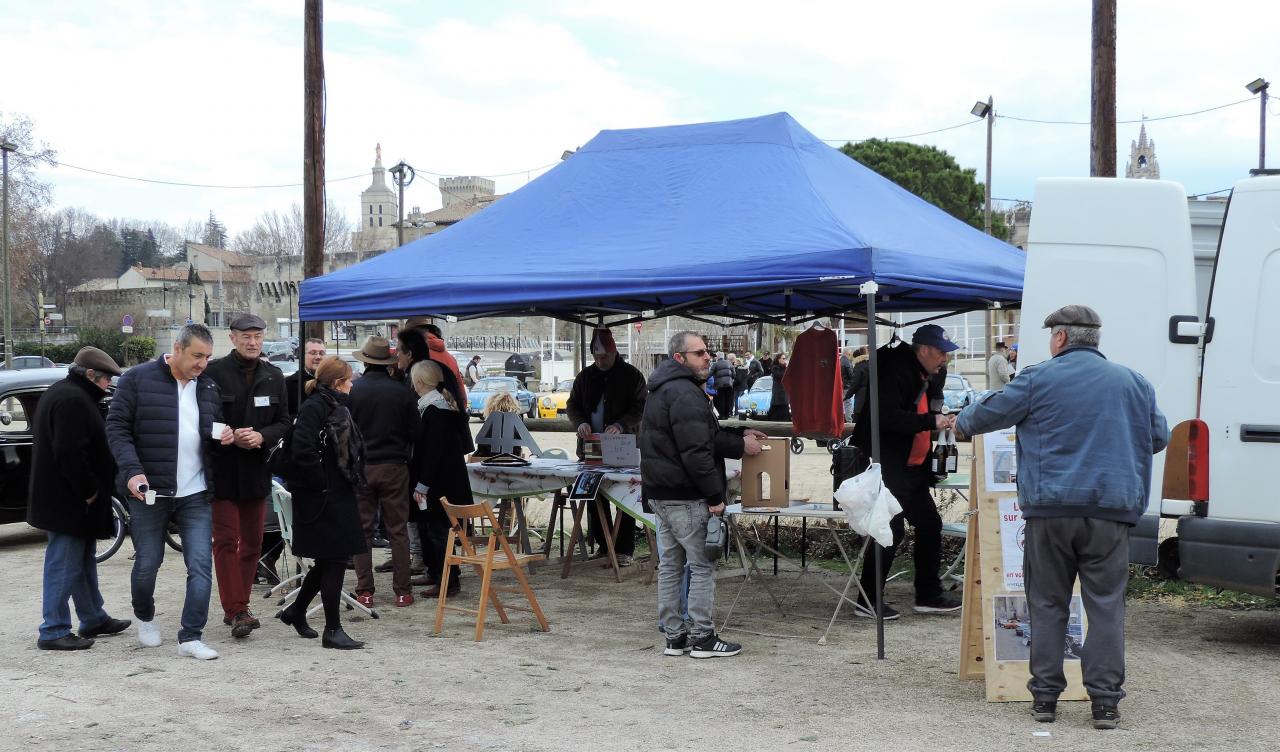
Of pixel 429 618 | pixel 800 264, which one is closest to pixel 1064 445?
pixel 800 264

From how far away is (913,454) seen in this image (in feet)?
22.6

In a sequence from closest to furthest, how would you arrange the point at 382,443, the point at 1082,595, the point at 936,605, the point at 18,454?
the point at 1082,595 → the point at 936,605 → the point at 382,443 → the point at 18,454

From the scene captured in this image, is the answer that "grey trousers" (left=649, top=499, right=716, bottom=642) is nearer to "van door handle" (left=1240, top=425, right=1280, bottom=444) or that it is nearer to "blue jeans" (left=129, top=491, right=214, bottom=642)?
"blue jeans" (left=129, top=491, right=214, bottom=642)

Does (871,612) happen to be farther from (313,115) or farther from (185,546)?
(313,115)

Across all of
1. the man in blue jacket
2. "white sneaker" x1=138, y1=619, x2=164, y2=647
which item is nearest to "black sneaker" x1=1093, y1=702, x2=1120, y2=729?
the man in blue jacket

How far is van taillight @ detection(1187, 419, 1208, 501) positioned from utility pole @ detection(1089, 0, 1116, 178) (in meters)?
6.25

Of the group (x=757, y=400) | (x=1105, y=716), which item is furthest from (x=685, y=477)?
(x=757, y=400)

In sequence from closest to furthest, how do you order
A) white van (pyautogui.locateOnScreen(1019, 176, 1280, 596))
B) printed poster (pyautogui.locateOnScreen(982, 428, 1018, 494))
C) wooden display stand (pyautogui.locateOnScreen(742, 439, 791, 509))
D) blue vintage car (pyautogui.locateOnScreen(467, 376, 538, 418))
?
1. printed poster (pyautogui.locateOnScreen(982, 428, 1018, 494))
2. white van (pyautogui.locateOnScreen(1019, 176, 1280, 596))
3. wooden display stand (pyautogui.locateOnScreen(742, 439, 791, 509))
4. blue vintage car (pyautogui.locateOnScreen(467, 376, 538, 418))

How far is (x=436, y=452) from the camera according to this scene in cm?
763

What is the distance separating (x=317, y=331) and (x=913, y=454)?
7087 millimetres

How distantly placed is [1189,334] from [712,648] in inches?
110

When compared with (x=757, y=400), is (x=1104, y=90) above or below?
above

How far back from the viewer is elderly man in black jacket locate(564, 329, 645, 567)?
9.05 meters

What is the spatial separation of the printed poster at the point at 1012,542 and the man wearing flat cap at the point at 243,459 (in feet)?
12.3
